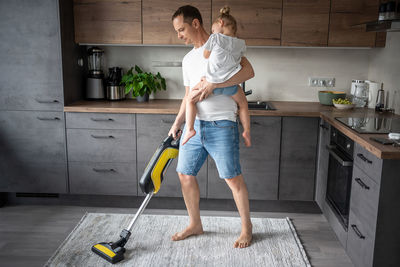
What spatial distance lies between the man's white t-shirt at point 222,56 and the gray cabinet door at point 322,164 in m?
0.95

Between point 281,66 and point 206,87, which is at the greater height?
point 281,66

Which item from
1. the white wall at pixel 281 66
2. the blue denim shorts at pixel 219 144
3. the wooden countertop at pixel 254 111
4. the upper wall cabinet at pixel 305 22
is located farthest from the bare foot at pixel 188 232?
the upper wall cabinet at pixel 305 22

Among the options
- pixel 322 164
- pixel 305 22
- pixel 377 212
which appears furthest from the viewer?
pixel 305 22

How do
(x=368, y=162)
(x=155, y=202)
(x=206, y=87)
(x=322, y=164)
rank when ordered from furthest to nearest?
(x=155, y=202)
(x=322, y=164)
(x=206, y=87)
(x=368, y=162)

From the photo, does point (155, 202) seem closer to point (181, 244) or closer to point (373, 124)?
point (181, 244)

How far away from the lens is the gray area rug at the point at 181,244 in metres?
2.29

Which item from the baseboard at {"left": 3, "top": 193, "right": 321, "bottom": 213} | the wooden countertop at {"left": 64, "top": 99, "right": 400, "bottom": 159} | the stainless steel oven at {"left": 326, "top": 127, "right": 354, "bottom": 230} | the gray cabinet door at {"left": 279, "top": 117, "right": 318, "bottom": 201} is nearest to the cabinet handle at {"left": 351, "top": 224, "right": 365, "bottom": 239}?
the stainless steel oven at {"left": 326, "top": 127, "right": 354, "bottom": 230}

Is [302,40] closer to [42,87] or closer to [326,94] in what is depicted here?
[326,94]

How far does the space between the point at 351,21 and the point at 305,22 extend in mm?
365

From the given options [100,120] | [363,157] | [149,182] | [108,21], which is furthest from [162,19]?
[363,157]

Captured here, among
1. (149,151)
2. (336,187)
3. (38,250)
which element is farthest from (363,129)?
(38,250)

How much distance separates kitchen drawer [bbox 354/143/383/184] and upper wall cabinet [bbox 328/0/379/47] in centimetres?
127

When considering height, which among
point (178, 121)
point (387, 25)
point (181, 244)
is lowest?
point (181, 244)

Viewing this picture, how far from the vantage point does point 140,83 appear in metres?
3.17
